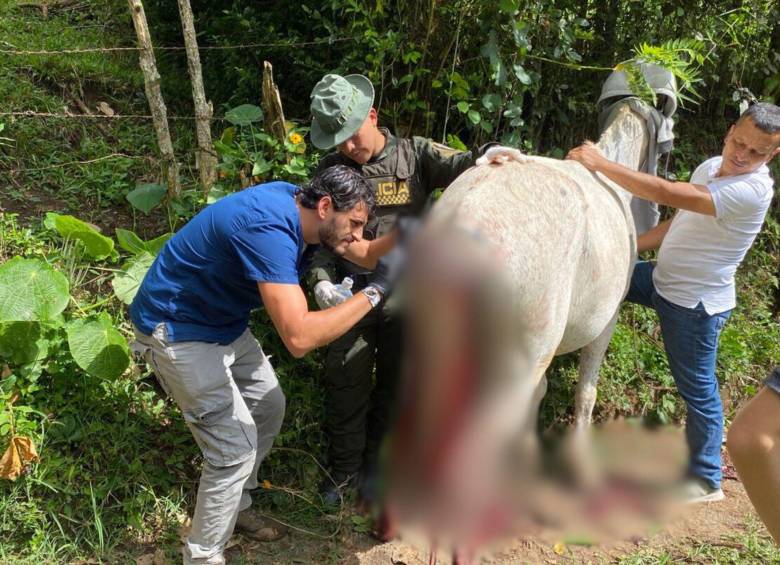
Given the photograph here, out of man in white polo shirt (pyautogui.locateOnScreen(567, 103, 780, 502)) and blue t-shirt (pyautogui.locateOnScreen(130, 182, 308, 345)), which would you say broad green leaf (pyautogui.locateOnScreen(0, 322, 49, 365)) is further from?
man in white polo shirt (pyautogui.locateOnScreen(567, 103, 780, 502))

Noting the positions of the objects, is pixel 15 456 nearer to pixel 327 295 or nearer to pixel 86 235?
pixel 86 235

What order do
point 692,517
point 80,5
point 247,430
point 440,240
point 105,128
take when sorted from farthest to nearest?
point 80,5, point 105,128, point 692,517, point 247,430, point 440,240

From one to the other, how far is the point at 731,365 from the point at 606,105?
1.85 m

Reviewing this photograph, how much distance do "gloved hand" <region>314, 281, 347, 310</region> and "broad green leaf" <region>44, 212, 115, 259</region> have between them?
3.92 ft

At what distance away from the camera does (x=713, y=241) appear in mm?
2918

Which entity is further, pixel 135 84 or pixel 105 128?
pixel 135 84

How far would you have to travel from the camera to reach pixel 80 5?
638 cm

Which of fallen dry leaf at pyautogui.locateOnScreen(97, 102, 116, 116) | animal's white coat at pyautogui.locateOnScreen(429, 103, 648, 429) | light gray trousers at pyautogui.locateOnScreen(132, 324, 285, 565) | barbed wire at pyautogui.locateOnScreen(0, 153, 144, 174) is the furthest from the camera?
fallen dry leaf at pyautogui.locateOnScreen(97, 102, 116, 116)

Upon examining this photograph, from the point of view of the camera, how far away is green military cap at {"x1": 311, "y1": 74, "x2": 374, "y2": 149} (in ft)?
9.61

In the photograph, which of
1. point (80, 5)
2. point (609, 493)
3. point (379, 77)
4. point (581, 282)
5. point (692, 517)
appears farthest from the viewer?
point (80, 5)

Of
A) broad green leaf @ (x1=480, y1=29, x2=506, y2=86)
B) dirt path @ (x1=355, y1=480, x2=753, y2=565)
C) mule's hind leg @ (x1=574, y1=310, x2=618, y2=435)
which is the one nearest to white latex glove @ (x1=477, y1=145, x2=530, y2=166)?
mule's hind leg @ (x1=574, y1=310, x2=618, y2=435)

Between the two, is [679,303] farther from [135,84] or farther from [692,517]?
[135,84]

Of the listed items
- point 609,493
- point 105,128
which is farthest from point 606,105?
point 105,128

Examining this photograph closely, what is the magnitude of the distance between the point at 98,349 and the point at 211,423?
28.6 inches
